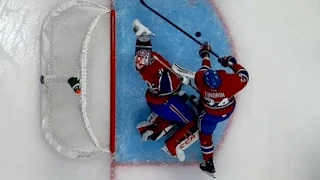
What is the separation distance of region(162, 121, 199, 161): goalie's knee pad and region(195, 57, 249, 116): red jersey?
166 millimetres

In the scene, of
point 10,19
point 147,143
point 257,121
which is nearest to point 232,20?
point 257,121

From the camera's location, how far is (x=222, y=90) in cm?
200

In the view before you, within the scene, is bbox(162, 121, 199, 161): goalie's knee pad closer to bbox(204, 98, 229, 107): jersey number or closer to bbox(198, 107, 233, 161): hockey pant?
bbox(198, 107, 233, 161): hockey pant

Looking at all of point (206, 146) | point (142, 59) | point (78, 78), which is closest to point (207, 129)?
point (206, 146)

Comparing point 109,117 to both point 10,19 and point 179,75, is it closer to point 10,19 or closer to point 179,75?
point 179,75

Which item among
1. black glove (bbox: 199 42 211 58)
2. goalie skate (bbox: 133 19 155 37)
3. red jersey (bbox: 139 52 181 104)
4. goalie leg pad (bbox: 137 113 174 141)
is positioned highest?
goalie skate (bbox: 133 19 155 37)

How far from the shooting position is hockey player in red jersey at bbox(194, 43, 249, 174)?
1.99m

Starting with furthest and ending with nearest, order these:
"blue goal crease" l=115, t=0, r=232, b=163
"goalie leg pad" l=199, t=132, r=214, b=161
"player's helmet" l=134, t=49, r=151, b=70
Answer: "blue goal crease" l=115, t=0, r=232, b=163 < "goalie leg pad" l=199, t=132, r=214, b=161 < "player's helmet" l=134, t=49, r=151, b=70

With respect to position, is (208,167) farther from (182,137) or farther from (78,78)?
(78,78)

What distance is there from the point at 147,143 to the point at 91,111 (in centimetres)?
26

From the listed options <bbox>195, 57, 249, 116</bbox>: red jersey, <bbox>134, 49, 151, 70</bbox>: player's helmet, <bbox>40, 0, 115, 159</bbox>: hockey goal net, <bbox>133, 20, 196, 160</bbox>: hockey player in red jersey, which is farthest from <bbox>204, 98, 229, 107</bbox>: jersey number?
<bbox>40, 0, 115, 159</bbox>: hockey goal net

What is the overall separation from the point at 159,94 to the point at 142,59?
0.15m

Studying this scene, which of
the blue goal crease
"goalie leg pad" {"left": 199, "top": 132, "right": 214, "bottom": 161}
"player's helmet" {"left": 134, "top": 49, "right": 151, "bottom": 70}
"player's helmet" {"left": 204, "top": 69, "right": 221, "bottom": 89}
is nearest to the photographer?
"player's helmet" {"left": 204, "top": 69, "right": 221, "bottom": 89}

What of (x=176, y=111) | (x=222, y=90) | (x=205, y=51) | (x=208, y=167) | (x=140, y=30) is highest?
(x=140, y=30)
